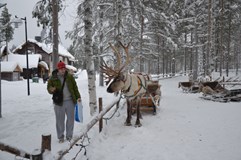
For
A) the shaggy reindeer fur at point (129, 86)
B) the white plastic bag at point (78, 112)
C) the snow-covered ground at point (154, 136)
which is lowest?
the snow-covered ground at point (154, 136)

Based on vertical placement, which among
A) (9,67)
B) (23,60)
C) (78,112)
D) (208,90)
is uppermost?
(23,60)

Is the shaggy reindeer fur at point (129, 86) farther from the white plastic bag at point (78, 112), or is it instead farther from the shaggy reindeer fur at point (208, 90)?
the shaggy reindeer fur at point (208, 90)

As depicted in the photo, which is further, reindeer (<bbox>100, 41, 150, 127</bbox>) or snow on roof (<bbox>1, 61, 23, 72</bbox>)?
snow on roof (<bbox>1, 61, 23, 72</bbox>)

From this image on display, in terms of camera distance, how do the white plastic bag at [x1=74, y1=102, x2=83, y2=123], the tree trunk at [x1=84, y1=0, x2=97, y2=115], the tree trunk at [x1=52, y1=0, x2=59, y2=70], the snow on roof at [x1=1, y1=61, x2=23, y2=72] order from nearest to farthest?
1. the white plastic bag at [x1=74, y1=102, x2=83, y2=123]
2. the tree trunk at [x1=84, y1=0, x2=97, y2=115]
3. the tree trunk at [x1=52, y1=0, x2=59, y2=70]
4. the snow on roof at [x1=1, y1=61, x2=23, y2=72]

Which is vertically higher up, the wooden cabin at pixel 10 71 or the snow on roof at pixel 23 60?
the snow on roof at pixel 23 60

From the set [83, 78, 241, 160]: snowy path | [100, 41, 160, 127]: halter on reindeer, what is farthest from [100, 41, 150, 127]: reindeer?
[83, 78, 241, 160]: snowy path

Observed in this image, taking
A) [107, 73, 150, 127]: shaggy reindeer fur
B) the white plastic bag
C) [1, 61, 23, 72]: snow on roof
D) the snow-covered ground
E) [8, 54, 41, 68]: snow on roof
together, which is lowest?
the snow-covered ground

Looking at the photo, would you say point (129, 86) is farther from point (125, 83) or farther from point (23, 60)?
point (23, 60)

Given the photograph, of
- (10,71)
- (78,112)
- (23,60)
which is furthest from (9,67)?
(78,112)

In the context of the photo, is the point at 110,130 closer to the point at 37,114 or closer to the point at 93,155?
the point at 93,155

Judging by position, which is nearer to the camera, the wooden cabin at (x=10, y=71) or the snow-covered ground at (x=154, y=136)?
the snow-covered ground at (x=154, y=136)

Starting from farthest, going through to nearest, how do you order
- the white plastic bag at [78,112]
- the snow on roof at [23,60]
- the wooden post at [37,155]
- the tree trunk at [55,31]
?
the snow on roof at [23,60] → the tree trunk at [55,31] → the white plastic bag at [78,112] → the wooden post at [37,155]

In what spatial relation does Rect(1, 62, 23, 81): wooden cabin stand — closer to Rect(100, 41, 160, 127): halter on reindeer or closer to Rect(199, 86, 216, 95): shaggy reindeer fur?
Rect(199, 86, 216, 95): shaggy reindeer fur

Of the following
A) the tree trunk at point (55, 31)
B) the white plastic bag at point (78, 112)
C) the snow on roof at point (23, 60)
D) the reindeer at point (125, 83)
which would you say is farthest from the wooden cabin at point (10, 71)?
the white plastic bag at point (78, 112)
